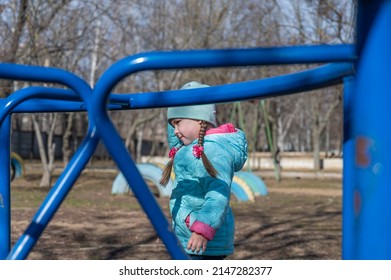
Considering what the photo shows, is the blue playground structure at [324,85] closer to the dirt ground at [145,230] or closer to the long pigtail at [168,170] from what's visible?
the long pigtail at [168,170]

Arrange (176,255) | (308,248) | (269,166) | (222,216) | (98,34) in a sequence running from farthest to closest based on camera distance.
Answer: (269,166) → (98,34) → (308,248) → (222,216) → (176,255)

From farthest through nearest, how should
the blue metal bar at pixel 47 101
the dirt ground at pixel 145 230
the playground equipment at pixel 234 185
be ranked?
the playground equipment at pixel 234 185 < the dirt ground at pixel 145 230 < the blue metal bar at pixel 47 101

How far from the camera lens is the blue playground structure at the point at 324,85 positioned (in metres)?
1.12

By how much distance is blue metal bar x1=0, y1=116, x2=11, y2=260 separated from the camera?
233 cm

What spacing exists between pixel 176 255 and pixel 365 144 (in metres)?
0.50

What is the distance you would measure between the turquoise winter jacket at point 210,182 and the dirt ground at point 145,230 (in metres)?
1.99

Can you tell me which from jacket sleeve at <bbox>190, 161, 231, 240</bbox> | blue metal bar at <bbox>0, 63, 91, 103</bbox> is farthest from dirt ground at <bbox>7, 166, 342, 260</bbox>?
blue metal bar at <bbox>0, 63, 91, 103</bbox>

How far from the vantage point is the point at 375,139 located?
1134 millimetres

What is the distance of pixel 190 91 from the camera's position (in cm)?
188

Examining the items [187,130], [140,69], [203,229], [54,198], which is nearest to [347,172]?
[140,69]

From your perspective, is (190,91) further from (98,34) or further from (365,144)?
(98,34)

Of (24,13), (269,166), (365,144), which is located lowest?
(269,166)

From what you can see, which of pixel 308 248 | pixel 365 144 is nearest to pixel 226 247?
pixel 365 144

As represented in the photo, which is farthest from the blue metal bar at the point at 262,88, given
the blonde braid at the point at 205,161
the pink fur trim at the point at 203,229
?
the pink fur trim at the point at 203,229
